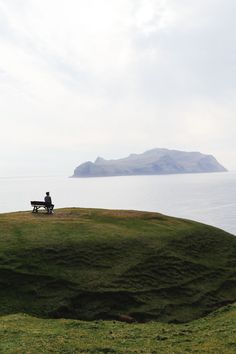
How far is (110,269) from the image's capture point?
132 ft

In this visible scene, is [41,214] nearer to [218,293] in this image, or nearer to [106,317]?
[106,317]

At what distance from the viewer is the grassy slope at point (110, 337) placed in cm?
2253

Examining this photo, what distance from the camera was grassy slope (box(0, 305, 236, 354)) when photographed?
2253 centimetres

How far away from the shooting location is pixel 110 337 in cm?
2564

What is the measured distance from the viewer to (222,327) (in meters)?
27.3

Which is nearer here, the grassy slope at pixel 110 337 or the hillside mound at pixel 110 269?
the grassy slope at pixel 110 337

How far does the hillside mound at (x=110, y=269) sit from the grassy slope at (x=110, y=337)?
516 centimetres

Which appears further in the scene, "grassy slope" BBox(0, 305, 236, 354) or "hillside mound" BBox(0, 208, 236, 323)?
"hillside mound" BBox(0, 208, 236, 323)

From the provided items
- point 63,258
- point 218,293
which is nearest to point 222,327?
point 218,293

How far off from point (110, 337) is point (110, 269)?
14.7 metres

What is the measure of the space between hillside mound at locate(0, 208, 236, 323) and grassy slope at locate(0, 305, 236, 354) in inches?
203

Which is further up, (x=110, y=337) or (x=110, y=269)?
(x=110, y=269)

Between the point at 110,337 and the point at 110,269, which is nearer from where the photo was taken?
the point at 110,337

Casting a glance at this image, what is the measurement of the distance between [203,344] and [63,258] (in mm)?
20444
